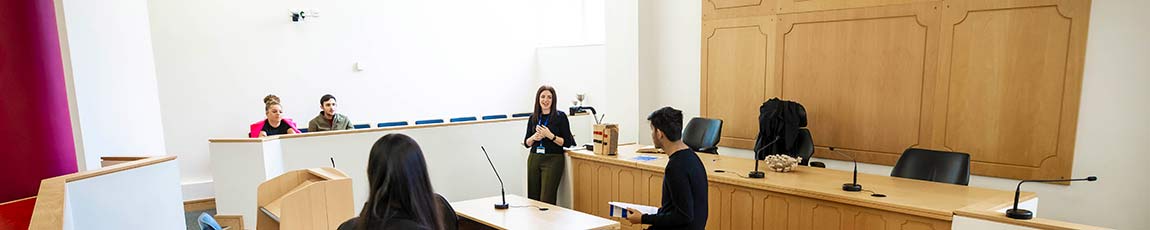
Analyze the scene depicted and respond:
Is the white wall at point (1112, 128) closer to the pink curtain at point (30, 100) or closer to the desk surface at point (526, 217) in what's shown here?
the desk surface at point (526, 217)

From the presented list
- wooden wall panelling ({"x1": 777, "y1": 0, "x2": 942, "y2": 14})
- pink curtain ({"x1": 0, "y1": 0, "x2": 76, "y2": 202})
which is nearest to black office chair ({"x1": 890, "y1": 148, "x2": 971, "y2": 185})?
wooden wall panelling ({"x1": 777, "y1": 0, "x2": 942, "y2": 14})

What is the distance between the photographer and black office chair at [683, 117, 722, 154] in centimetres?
595

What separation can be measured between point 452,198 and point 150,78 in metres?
2.85

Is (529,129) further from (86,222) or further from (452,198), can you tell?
(86,222)

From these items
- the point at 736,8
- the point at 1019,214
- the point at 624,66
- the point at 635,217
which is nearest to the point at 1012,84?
the point at 1019,214

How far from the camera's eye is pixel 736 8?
6.24 m

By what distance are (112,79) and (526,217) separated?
321cm

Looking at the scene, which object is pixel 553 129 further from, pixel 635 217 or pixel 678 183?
pixel 678 183

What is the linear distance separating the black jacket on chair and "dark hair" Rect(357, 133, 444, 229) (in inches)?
158

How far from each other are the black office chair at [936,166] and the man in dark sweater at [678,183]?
2027mm

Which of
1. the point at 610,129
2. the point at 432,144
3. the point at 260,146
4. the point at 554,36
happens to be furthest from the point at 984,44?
the point at 554,36

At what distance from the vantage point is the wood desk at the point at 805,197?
3.30 meters

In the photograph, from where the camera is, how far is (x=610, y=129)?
5.24 metres

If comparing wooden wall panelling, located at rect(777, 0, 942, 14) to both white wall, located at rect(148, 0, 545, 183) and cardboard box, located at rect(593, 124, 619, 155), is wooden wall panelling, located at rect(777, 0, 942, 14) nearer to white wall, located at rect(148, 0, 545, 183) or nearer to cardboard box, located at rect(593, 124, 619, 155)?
cardboard box, located at rect(593, 124, 619, 155)
